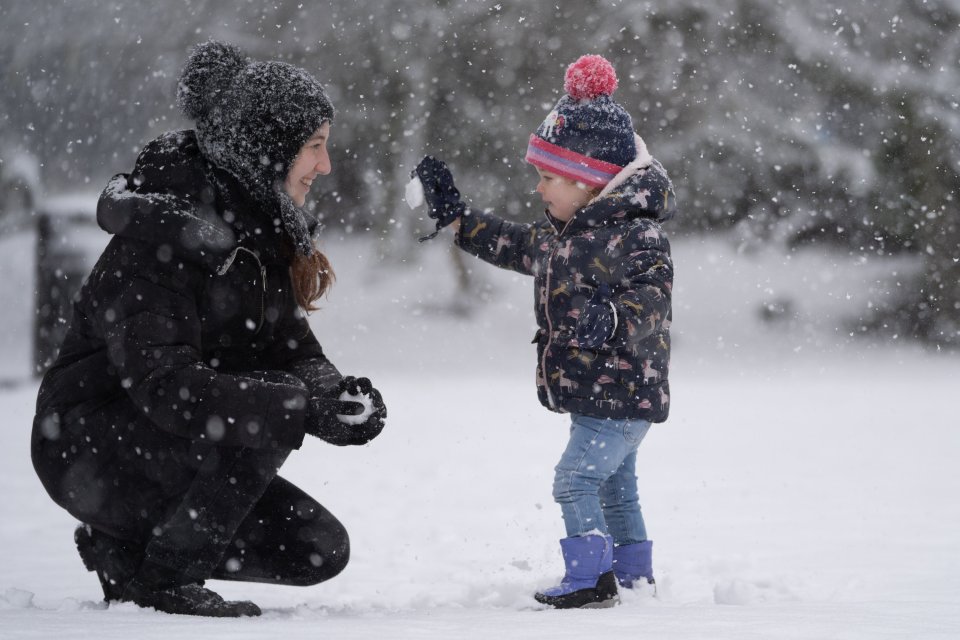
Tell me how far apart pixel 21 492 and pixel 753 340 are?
223 inches

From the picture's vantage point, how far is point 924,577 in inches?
121

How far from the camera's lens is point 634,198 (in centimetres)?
278

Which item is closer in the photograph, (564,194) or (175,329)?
(175,329)

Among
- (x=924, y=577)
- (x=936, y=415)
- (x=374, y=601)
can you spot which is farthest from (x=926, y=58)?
(x=374, y=601)

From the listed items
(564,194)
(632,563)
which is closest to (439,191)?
(564,194)

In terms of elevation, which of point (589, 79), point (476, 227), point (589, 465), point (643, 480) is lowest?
point (589, 465)

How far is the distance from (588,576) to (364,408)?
803 millimetres

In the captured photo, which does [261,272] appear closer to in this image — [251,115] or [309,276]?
[309,276]

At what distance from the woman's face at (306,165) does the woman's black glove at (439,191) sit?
24.0 inches

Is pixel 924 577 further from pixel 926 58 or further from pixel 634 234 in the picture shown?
pixel 926 58

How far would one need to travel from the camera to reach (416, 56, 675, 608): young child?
2.60 m

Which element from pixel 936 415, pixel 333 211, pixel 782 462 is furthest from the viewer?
pixel 333 211

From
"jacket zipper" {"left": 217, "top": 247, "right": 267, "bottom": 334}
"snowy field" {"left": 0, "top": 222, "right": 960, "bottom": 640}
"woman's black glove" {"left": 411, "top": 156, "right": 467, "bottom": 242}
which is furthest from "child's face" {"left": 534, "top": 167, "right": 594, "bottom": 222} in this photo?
"snowy field" {"left": 0, "top": 222, "right": 960, "bottom": 640}

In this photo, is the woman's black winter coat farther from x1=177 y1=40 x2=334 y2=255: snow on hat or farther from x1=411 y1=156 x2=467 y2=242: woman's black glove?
x1=411 y1=156 x2=467 y2=242: woman's black glove
